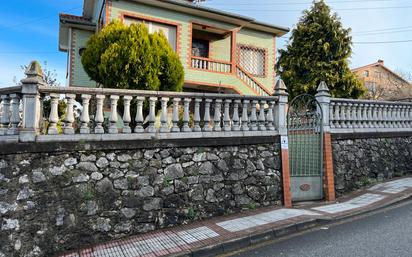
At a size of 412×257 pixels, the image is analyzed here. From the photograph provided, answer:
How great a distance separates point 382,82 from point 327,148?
1238 inches

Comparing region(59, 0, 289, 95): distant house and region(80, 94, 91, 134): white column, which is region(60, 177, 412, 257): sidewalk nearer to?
region(80, 94, 91, 134): white column

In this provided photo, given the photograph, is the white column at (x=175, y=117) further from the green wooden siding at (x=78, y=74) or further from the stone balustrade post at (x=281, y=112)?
the green wooden siding at (x=78, y=74)

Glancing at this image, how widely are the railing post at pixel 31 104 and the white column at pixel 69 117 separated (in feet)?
1.37

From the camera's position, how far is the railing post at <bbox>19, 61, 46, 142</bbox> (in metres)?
4.46

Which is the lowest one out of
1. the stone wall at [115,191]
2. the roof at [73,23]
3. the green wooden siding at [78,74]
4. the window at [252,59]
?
the stone wall at [115,191]

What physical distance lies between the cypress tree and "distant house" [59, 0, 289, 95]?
1875mm

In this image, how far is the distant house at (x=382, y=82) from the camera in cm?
2652

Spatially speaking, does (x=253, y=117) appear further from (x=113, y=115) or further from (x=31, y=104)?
(x=31, y=104)

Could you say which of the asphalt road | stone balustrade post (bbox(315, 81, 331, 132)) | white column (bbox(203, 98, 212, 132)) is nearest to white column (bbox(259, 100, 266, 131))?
white column (bbox(203, 98, 212, 132))

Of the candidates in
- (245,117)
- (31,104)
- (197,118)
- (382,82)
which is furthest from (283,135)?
(382,82)

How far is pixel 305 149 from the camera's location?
7043 mm

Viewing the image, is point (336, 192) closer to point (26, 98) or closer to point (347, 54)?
point (26, 98)

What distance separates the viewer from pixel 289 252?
4.23 m

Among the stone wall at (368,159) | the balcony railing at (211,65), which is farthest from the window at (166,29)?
the stone wall at (368,159)
